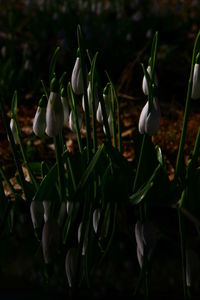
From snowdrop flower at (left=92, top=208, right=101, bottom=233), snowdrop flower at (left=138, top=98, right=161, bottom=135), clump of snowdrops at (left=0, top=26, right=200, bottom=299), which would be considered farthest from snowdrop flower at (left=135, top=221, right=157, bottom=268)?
snowdrop flower at (left=138, top=98, right=161, bottom=135)

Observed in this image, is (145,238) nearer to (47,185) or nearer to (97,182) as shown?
(97,182)

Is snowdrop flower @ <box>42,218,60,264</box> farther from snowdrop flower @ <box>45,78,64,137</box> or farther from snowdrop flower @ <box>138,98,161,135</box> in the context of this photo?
snowdrop flower @ <box>138,98,161,135</box>

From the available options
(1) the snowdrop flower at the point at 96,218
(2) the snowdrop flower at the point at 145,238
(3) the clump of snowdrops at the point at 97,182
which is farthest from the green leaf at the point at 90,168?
(2) the snowdrop flower at the point at 145,238

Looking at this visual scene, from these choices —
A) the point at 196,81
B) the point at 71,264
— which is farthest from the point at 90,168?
the point at 196,81

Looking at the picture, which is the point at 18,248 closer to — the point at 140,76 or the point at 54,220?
the point at 54,220

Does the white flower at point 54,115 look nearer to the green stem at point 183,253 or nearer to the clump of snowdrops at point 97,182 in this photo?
the clump of snowdrops at point 97,182

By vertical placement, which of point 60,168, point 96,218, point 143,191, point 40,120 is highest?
point 40,120
